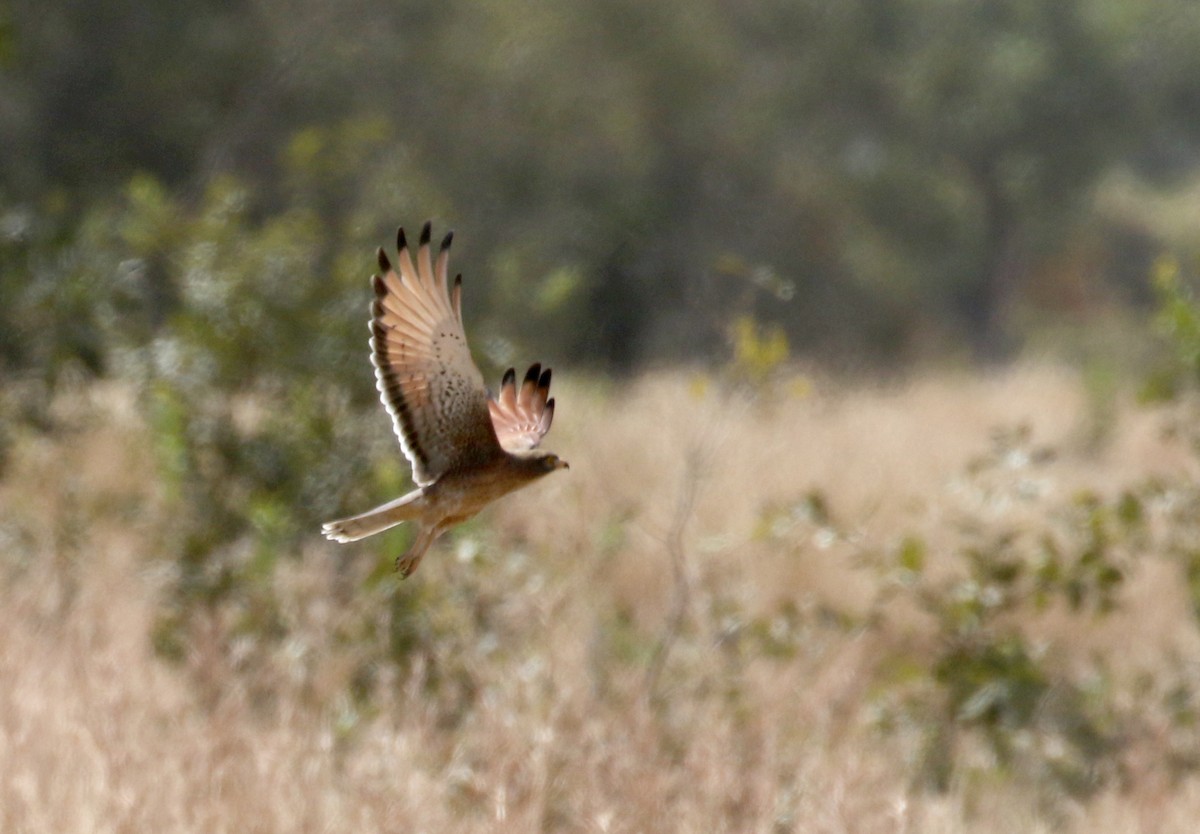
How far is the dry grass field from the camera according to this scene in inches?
143

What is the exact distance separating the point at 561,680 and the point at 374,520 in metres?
1.70

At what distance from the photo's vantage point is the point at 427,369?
8.36 feet

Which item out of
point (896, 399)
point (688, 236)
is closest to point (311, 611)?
point (896, 399)

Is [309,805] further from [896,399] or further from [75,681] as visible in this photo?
[896,399]

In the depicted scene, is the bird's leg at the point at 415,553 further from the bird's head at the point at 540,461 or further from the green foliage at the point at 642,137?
the green foliage at the point at 642,137

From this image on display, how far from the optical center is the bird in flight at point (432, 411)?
8.21 ft

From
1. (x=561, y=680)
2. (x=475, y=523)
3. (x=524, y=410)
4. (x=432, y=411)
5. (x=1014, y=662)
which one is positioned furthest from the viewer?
(x=475, y=523)

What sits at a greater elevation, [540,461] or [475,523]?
[475,523]

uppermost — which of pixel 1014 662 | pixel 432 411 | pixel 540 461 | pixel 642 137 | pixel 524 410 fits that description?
pixel 642 137

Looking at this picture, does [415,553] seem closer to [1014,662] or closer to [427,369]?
[427,369]

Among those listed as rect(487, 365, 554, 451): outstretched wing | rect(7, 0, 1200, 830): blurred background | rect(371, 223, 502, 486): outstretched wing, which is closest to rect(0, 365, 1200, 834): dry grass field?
rect(7, 0, 1200, 830): blurred background

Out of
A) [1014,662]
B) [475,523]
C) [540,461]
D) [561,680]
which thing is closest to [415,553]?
[540,461]

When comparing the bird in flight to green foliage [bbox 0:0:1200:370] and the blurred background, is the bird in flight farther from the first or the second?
green foliage [bbox 0:0:1200:370]

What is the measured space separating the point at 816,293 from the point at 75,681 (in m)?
17.8
